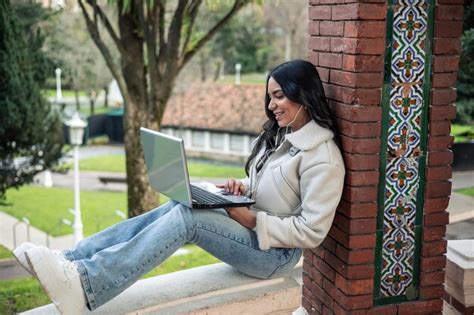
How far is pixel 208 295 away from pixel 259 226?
0.45m

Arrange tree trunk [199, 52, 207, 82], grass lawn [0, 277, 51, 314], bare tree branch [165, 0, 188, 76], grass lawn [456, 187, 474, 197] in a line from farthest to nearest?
tree trunk [199, 52, 207, 82]
grass lawn [456, 187, 474, 197]
bare tree branch [165, 0, 188, 76]
grass lawn [0, 277, 51, 314]

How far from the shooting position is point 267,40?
127 feet

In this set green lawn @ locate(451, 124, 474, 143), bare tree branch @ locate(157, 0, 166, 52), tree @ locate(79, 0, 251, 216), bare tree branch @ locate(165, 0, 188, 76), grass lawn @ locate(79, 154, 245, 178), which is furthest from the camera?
grass lawn @ locate(79, 154, 245, 178)

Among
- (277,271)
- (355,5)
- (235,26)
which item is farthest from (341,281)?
(235,26)

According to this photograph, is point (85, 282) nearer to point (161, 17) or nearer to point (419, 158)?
point (419, 158)

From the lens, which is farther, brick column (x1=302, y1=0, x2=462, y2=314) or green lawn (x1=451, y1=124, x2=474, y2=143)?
green lawn (x1=451, y1=124, x2=474, y2=143)

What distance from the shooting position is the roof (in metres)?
30.2

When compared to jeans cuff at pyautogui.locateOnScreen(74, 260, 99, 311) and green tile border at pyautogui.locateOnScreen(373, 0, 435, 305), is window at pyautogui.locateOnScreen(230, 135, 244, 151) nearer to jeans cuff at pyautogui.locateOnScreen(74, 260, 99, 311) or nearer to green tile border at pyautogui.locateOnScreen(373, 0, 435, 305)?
green tile border at pyautogui.locateOnScreen(373, 0, 435, 305)

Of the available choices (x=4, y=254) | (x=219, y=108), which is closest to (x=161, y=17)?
(x=4, y=254)

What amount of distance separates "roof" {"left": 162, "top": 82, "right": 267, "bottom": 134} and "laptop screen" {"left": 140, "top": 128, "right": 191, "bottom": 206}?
1059 inches

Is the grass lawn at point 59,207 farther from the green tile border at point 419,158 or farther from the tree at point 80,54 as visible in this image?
the green tile border at point 419,158

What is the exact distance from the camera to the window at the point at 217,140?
103 ft

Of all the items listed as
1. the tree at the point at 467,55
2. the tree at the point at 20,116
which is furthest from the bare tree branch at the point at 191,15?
the tree at the point at 467,55

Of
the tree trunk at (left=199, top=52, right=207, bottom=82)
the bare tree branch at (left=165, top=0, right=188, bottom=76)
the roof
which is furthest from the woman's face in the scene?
the tree trunk at (left=199, top=52, right=207, bottom=82)
